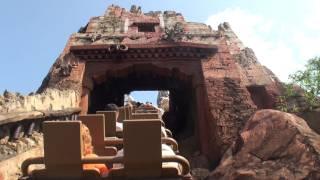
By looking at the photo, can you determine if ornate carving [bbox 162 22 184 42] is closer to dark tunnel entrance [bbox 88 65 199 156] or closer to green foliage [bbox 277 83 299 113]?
dark tunnel entrance [bbox 88 65 199 156]

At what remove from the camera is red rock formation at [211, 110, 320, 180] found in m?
8.14

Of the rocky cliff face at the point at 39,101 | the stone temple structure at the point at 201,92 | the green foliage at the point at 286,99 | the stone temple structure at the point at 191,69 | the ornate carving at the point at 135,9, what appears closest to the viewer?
the rocky cliff face at the point at 39,101

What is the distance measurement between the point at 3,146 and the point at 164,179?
3956 millimetres

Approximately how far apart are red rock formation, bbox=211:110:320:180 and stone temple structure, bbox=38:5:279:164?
57.2 inches

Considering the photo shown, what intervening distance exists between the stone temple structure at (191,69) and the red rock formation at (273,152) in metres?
1.45

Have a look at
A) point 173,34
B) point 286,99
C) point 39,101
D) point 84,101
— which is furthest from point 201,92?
point 39,101

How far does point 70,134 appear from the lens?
2941 millimetres

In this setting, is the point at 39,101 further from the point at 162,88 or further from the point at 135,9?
the point at 135,9

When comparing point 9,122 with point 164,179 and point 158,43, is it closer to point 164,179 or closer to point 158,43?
point 164,179

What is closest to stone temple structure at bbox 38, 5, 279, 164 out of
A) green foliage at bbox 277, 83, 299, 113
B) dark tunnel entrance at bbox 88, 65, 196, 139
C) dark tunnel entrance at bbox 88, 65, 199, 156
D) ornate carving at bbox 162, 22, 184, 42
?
ornate carving at bbox 162, 22, 184, 42

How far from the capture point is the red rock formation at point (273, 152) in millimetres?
8141

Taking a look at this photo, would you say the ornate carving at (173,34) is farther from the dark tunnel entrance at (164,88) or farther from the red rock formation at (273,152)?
the red rock formation at (273,152)

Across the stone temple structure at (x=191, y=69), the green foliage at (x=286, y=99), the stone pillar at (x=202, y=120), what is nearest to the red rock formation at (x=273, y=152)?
the stone temple structure at (x=191, y=69)

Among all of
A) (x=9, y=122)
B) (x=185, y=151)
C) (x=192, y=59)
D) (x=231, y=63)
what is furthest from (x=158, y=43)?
(x=9, y=122)
